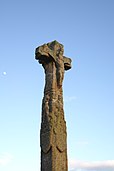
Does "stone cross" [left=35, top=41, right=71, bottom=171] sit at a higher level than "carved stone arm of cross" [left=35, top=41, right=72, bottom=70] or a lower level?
lower

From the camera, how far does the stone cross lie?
973 centimetres

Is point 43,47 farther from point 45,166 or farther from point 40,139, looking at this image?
point 45,166

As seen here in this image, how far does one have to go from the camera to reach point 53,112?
10.2 m

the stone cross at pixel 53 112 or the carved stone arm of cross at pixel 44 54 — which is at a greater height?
the carved stone arm of cross at pixel 44 54

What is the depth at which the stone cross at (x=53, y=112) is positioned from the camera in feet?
31.9

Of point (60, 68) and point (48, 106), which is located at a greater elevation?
point (60, 68)

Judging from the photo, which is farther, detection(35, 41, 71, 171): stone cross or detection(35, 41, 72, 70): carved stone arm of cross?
detection(35, 41, 72, 70): carved stone arm of cross

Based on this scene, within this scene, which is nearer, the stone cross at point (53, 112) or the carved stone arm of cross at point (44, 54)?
the stone cross at point (53, 112)

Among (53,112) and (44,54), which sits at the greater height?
(44,54)

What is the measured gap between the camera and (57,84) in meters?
10.7

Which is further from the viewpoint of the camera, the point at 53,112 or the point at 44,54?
the point at 44,54

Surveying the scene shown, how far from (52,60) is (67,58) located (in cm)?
90

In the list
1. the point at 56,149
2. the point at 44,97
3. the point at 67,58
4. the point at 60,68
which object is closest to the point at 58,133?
the point at 56,149

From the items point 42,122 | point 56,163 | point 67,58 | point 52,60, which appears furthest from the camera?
point 67,58
